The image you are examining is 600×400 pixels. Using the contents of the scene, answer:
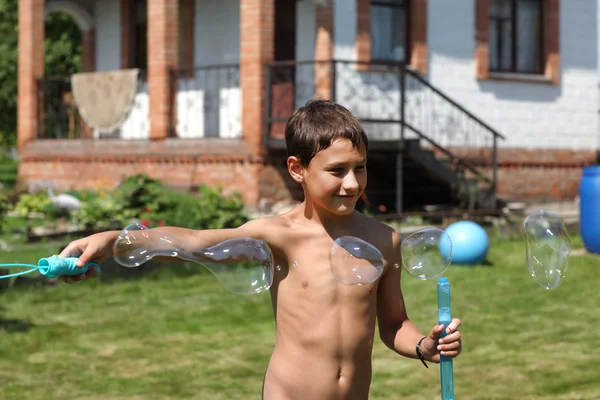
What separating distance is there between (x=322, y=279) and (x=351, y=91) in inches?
520

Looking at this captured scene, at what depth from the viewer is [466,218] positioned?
15633 mm

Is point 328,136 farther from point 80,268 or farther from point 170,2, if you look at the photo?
point 170,2

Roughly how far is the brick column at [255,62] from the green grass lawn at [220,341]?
5.09 m

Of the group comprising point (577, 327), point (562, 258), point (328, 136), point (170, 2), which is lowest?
point (577, 327)

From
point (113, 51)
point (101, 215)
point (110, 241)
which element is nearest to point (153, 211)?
point (101, 215)

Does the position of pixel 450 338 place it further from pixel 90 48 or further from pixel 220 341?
pixel 90 48

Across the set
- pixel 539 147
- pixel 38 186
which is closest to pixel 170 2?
pixel 38 186

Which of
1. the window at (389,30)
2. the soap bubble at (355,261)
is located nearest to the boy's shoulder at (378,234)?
the soap bubble at (355,261)

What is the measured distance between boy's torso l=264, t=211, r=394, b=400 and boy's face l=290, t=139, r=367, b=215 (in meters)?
0.25

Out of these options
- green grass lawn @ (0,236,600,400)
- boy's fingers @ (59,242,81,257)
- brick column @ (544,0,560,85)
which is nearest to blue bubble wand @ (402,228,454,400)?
boy's fingers @ (59,242,81,257)

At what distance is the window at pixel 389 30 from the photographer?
17.4m

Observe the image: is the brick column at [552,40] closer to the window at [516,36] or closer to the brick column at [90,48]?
the window at [516,36]

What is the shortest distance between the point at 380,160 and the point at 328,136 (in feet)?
45.0

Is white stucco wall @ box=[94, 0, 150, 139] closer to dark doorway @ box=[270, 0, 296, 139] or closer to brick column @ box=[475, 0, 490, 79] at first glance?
dark doorway @ box=[270, 0, 296, 139]
